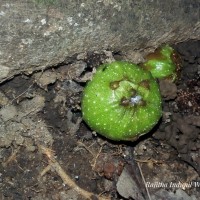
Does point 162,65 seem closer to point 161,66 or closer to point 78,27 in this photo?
point 161,66

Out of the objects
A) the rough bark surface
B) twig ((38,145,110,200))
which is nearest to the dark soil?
twig ((38,145,110,200))

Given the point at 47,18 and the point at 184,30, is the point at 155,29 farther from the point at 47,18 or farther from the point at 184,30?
the point at 47,18

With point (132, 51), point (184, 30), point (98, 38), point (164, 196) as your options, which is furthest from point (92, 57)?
point (164, 196)

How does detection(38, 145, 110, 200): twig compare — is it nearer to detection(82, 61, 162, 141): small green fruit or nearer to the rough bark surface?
detection(82, 61, 162, 141): small green fruit

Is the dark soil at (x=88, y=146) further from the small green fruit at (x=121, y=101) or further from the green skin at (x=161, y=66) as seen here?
the small green fruit at (x=121, y=101)

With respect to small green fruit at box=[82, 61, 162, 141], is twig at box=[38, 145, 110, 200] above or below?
below

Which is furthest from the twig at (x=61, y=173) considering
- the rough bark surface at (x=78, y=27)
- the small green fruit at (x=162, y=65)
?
the small green fruit at (x=162, y=65)

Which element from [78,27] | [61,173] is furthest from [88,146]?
[78,27]
